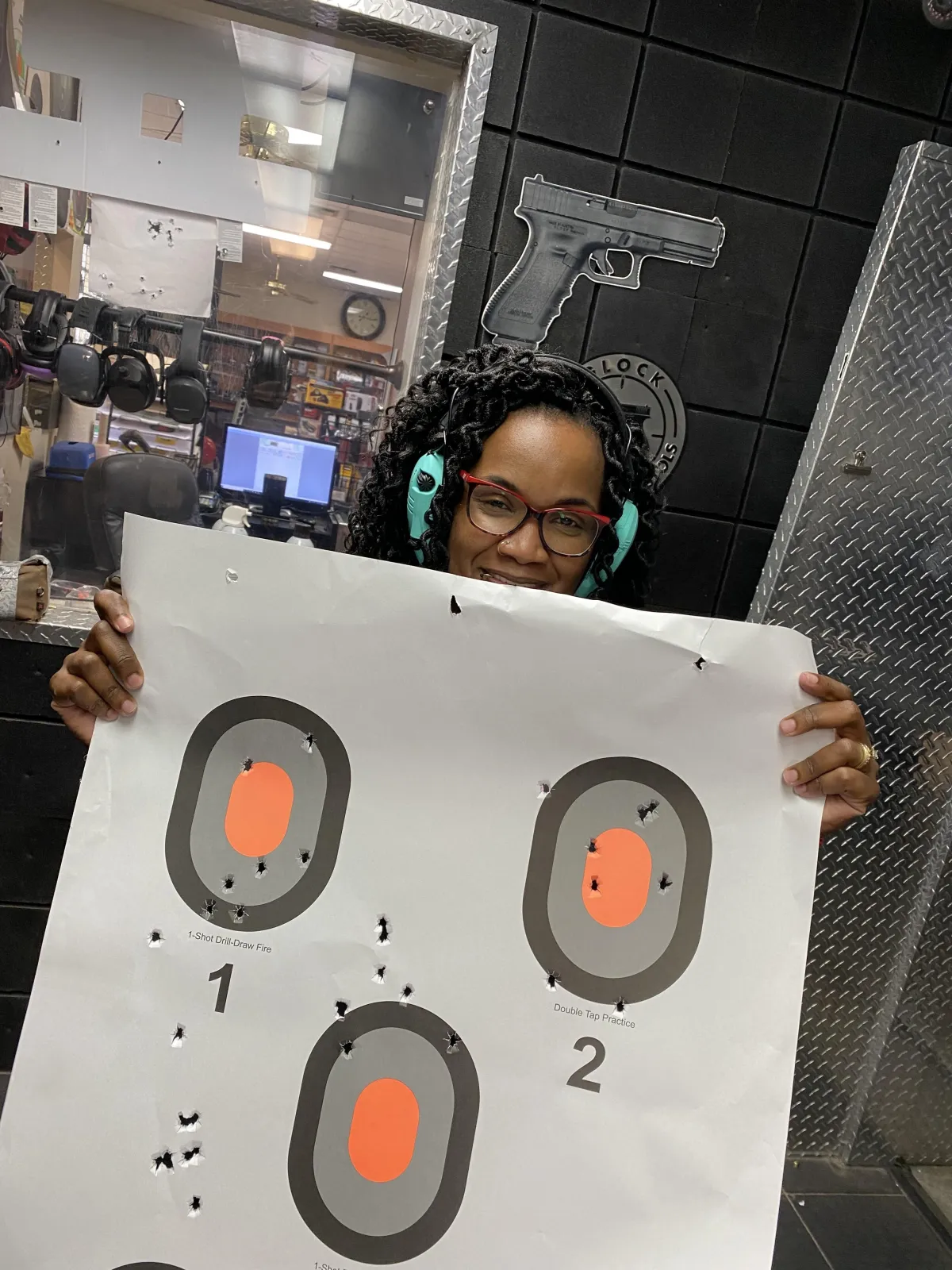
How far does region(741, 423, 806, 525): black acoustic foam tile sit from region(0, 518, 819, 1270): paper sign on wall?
1429 mm

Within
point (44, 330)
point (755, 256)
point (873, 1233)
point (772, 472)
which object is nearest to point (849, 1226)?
point (873, 1233)

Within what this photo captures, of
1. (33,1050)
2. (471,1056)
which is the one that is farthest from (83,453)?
(471,1056)

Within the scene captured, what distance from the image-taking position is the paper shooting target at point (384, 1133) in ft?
2.33

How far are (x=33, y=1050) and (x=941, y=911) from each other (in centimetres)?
220

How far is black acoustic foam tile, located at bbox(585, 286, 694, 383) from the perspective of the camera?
→ 1.86m

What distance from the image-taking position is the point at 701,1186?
2.33 feet

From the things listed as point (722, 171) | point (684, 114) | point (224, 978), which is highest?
point (684, 114)

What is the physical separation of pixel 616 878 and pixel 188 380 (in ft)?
5.11

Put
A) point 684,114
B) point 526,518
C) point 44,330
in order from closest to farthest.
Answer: point 526,518, point 44,330, point 684,114

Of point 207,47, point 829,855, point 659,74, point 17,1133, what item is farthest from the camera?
point 829,855

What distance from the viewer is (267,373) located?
179 centimetres

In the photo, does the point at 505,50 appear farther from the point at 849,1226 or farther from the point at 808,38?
the point at 849,1226

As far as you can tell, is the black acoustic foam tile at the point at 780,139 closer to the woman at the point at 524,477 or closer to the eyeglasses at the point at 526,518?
the woman at the point at 524,477

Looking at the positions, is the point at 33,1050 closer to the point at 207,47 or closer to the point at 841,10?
the point at 207,47
